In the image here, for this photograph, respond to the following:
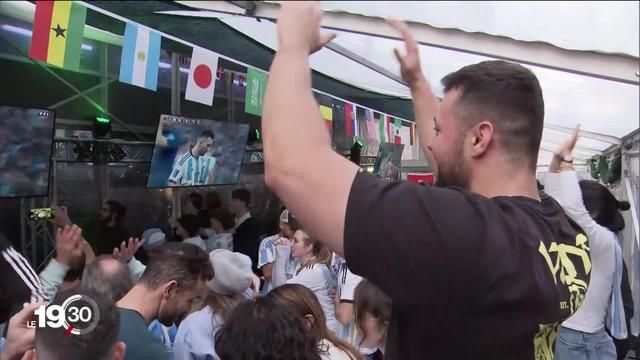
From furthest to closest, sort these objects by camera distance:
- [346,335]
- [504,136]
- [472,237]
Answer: [346,335] < [504,136] < [472,237]

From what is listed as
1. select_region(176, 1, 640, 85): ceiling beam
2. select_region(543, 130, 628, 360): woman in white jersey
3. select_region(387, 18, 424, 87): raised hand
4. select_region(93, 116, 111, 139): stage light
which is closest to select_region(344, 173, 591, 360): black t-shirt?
select_region(387, 18, 424, 87): raised hand

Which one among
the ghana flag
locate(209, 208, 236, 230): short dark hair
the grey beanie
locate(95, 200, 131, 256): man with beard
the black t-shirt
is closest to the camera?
the black t-shirt

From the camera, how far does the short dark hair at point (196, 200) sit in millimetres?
7262

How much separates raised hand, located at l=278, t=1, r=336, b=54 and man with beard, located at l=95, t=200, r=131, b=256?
196 inches

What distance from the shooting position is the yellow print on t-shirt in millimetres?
1055

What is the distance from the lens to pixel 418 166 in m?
12.7

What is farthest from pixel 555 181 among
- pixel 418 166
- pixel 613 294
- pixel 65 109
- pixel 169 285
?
pixel 418 166

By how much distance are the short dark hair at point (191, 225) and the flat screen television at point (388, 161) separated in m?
2.97

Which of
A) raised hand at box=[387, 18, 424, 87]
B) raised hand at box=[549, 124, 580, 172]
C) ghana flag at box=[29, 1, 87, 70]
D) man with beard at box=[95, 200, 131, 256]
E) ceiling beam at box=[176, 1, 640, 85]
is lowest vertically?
man with beard at box=[95, 200, 131, 256]

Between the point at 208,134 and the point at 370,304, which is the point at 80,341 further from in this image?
the point at 208,134

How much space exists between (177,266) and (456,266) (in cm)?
190

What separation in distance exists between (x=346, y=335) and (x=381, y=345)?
2.81 ft

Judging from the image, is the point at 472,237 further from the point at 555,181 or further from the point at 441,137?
the point at 555,181

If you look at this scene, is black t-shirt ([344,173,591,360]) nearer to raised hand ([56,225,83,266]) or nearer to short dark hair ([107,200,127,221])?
raised hand ([56,225,83,266])
